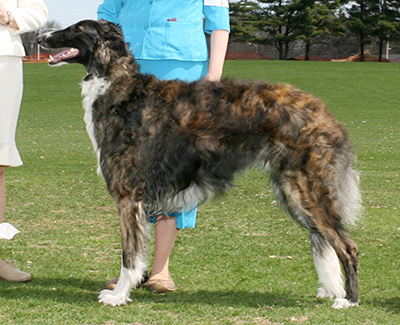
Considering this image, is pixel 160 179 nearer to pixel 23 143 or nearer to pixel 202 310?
pixel 202 310

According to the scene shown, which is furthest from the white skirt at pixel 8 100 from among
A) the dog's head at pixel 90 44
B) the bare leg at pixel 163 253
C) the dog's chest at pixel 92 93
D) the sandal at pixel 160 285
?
the sandal at pixel 160 285

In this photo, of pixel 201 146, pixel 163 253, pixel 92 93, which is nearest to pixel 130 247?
pixel 163 253

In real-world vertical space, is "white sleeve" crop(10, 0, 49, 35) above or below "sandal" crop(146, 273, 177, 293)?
above

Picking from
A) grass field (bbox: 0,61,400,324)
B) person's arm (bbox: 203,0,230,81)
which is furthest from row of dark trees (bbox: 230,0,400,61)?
person's arm (bbox: 203,0,230,81)

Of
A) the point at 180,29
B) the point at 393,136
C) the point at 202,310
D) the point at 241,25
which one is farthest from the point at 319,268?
the point at 241,25

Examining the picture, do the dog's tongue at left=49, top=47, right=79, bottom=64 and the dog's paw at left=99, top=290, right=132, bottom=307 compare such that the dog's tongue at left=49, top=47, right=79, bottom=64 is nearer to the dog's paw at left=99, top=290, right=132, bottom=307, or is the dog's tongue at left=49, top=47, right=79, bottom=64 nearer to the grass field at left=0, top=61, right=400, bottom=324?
the grass field at left=0, top=61, right=400, bottom=324

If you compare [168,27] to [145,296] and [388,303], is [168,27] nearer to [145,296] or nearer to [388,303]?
[145,296]

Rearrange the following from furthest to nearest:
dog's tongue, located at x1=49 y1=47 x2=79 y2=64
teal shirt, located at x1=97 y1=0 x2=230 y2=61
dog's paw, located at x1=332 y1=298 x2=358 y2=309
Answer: teal shirt, located at x1=97 y1=0 x2=230 y2=61
dog's tongue, located at x1=49 y1=47 x2=79 y2=64
dog's paw, located at x1=332 y1=298 x2=358 y2=309

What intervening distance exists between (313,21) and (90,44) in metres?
60.8

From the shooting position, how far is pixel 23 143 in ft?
44.2

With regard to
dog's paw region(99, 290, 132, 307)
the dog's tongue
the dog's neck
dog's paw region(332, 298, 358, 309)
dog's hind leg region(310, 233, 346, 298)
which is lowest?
dog's paw region(99, 290, 132, 307)

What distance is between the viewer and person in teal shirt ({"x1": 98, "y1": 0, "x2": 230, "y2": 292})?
475 cm

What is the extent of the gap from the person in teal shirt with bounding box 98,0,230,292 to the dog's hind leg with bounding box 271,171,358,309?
957 mm

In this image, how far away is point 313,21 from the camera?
6244 centimetres
